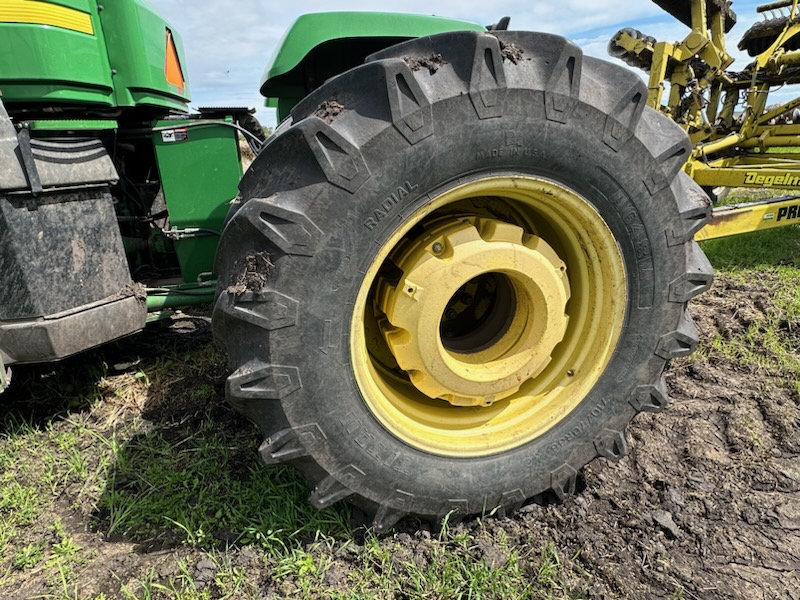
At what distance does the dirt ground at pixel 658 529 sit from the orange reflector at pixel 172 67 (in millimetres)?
1478

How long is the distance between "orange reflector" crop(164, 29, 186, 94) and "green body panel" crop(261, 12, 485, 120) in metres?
0.45

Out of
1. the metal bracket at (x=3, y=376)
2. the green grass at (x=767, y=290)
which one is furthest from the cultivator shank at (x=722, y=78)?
the metal bracket at (x=3, y=376)

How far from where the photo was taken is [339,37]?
175 cm

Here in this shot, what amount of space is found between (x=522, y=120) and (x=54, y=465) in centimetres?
201

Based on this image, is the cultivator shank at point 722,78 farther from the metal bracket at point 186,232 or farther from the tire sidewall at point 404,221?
the metal bracket at point 186,232

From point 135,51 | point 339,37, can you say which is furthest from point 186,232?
point 339,37

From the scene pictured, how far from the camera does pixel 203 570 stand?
1555 millimetres

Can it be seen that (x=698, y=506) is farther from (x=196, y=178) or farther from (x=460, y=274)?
(x=196, y=178)

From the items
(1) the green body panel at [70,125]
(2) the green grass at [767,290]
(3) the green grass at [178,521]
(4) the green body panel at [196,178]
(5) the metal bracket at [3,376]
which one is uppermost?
(1) the green body panel at [70,125]

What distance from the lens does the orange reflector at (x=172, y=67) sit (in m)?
2.31

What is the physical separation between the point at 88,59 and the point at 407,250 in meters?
1.25

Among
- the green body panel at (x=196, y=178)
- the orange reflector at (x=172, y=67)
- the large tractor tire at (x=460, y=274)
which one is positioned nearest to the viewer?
the large tractor tire at (x=460, y=274)

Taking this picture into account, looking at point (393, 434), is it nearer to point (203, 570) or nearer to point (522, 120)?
point (203, 570)

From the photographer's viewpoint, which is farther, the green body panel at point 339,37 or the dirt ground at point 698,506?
the green body panel at point 339,37
